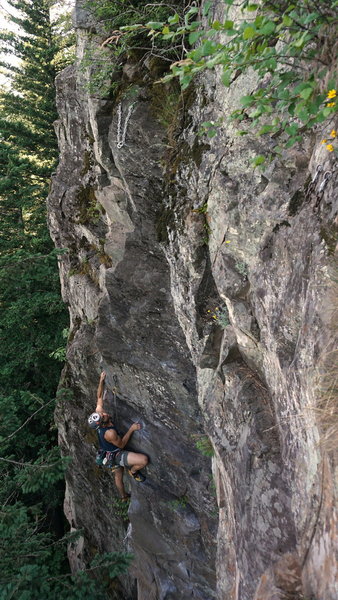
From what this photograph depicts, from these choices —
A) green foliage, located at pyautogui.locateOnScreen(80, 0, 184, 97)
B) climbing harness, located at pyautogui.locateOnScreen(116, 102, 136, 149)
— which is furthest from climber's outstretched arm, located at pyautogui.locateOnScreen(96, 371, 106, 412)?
green foliage, located at pyautogui.locateOnScreen(80, 0, 184, 97)

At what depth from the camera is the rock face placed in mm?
3740

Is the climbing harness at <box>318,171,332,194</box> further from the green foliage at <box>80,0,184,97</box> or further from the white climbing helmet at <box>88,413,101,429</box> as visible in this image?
the white climbing helmet at <box>88,413,101,429</box>

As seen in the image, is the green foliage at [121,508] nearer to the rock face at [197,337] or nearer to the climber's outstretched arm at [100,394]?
the rock face at [197,337]

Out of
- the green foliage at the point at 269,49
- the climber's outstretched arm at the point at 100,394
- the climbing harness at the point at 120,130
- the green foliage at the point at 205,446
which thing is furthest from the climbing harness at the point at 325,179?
the climber's outstretched arm at the point at 100,394

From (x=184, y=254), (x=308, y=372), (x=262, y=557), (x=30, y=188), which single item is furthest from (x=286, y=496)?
(x=30, y=188)

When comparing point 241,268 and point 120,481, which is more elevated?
point 241,268

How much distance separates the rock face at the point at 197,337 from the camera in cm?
374

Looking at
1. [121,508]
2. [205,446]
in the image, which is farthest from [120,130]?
[121,508]

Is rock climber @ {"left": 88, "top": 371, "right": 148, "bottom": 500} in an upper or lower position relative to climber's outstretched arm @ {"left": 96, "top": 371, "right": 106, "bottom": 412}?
lower

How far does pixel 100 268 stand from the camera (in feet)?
32.3

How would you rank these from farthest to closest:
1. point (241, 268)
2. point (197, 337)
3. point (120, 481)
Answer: point (120, 481)
point (197, 337)
point (241, 268)

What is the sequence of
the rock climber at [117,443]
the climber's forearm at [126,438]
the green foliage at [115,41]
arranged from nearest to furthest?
1. the green foliage at [115,41]
2. the rock climber at [117,443]
3. the climber's forearm at [126,438]

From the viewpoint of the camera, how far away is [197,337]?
6.45 metres

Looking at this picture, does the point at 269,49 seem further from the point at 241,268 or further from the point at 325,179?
the point at 241,268
